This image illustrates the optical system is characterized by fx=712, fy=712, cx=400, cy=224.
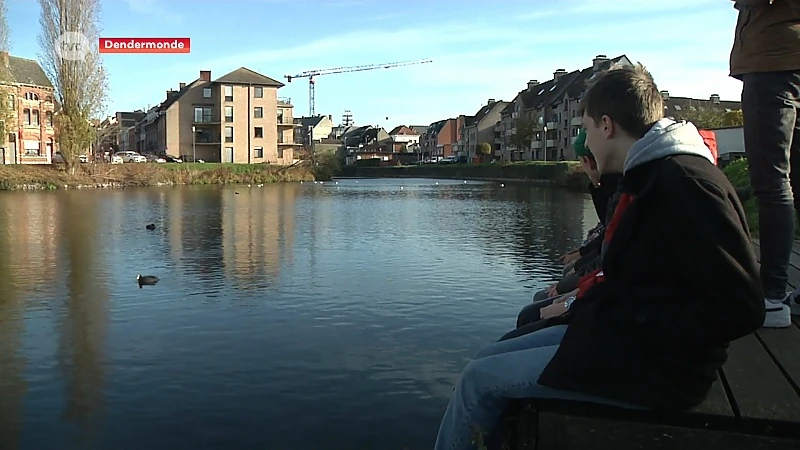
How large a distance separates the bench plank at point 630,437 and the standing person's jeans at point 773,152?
1.42 metres

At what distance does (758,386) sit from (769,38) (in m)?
1.89

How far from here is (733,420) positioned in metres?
2.22

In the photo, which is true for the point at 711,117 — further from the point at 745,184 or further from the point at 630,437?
the point at 630,437

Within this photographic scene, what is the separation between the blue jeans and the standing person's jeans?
1510 millimetres

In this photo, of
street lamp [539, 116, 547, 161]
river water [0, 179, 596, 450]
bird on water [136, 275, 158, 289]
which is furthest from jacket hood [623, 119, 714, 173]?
street lamp [539, 116, 547, 161]

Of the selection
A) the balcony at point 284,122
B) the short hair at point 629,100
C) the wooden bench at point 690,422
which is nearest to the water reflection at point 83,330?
the wooden bench at point 690,422

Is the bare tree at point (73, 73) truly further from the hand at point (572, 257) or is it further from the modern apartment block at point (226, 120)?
the hand at point (572, 257)

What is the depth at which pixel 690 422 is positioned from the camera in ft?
7.34

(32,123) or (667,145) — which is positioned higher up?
(32,123)

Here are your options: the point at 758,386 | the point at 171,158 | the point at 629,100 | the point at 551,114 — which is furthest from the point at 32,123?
the point at 758,386

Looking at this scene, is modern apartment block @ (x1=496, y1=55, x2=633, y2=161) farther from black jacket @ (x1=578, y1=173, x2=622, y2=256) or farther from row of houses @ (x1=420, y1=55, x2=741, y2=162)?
black jacket @ (x1=578, y1=173, x2=622, y2=256)

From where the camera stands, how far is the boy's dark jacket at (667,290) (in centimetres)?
215

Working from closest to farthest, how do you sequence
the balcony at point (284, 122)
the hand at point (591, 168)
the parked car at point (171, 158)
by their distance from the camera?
the hand at point (591, 168), the parked car at point (171, 158), the balcony at point (284, 122)

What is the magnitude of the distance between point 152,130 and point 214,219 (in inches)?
2988
